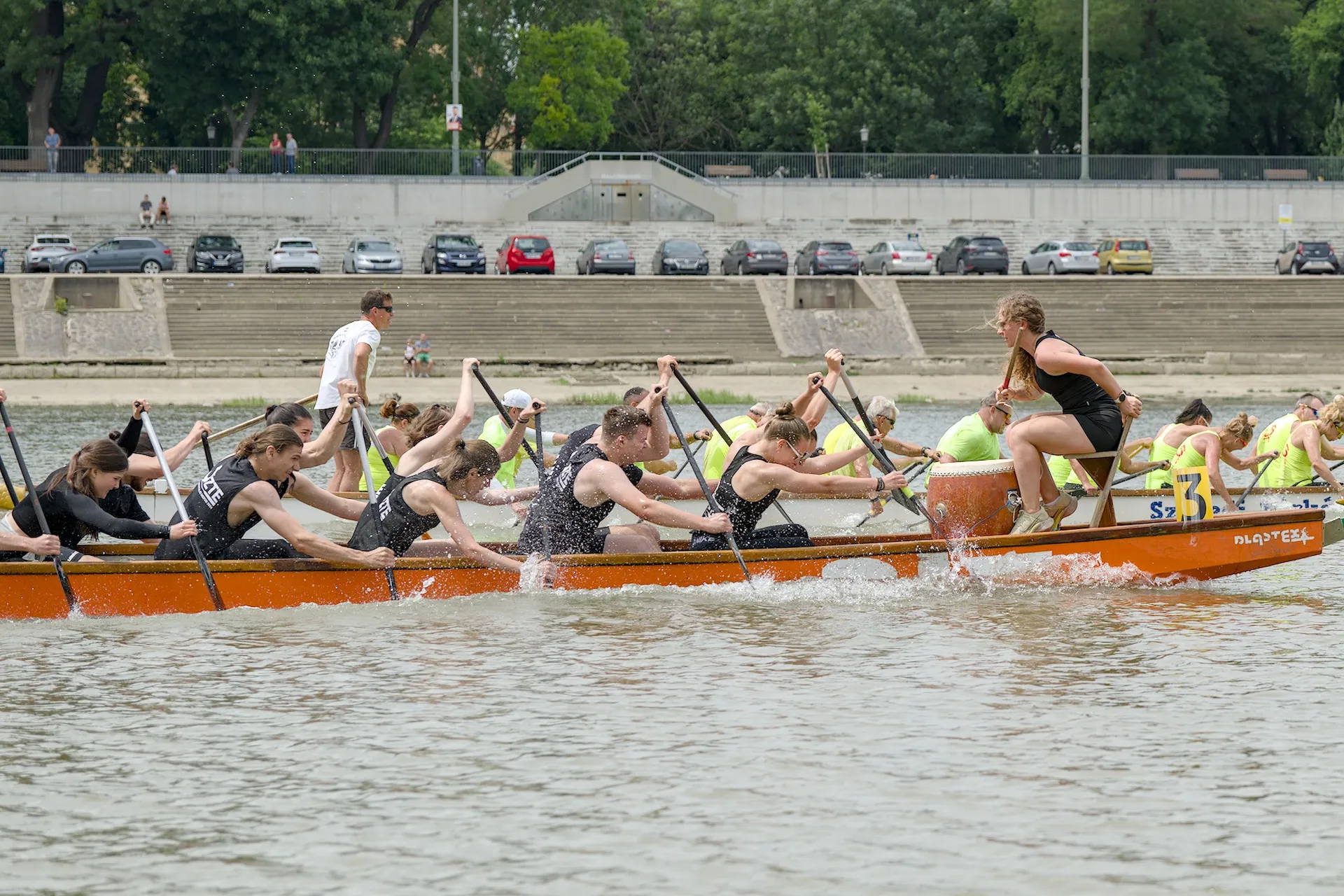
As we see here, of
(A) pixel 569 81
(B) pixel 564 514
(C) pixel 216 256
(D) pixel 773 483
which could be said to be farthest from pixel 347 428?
(A) pixel 569 81

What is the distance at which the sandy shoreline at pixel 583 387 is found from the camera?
104 ft

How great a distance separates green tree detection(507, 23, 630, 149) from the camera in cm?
6588

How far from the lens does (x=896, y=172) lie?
202 ft

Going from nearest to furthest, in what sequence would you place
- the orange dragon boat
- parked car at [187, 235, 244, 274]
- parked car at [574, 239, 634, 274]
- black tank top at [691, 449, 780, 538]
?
the orange dragon boat < black tank top at [691, 449, 780, 538] < parked car at [574, 239, 634, 274] < parked car at [187, 235, 244, 274]

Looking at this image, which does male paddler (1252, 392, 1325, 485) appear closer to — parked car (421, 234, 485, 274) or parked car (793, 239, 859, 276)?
parked car (793, 239, 859, 276)

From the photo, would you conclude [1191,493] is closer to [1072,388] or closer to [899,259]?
[1072,388]

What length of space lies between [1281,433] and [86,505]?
33.8 ft

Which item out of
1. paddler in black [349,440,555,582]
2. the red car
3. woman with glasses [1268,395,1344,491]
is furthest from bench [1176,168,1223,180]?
paddler in black [349,440,555,582]

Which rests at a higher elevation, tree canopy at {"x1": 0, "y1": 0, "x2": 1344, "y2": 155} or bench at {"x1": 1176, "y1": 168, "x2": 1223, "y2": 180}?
tree canopy at {"x1": 0, "y1": 0, "x2": 1344, "y2": 155}

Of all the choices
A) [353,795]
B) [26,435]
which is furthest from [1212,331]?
[353,795]

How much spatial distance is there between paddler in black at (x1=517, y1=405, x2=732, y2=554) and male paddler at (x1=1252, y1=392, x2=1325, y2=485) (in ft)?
20.9

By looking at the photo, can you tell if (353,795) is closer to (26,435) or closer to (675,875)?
(675,875)

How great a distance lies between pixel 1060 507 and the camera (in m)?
12.3

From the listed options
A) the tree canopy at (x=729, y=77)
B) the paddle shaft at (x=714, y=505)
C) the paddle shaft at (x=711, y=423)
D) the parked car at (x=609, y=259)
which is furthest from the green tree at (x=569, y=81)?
the paddle shaft at (x=714, y=505)
